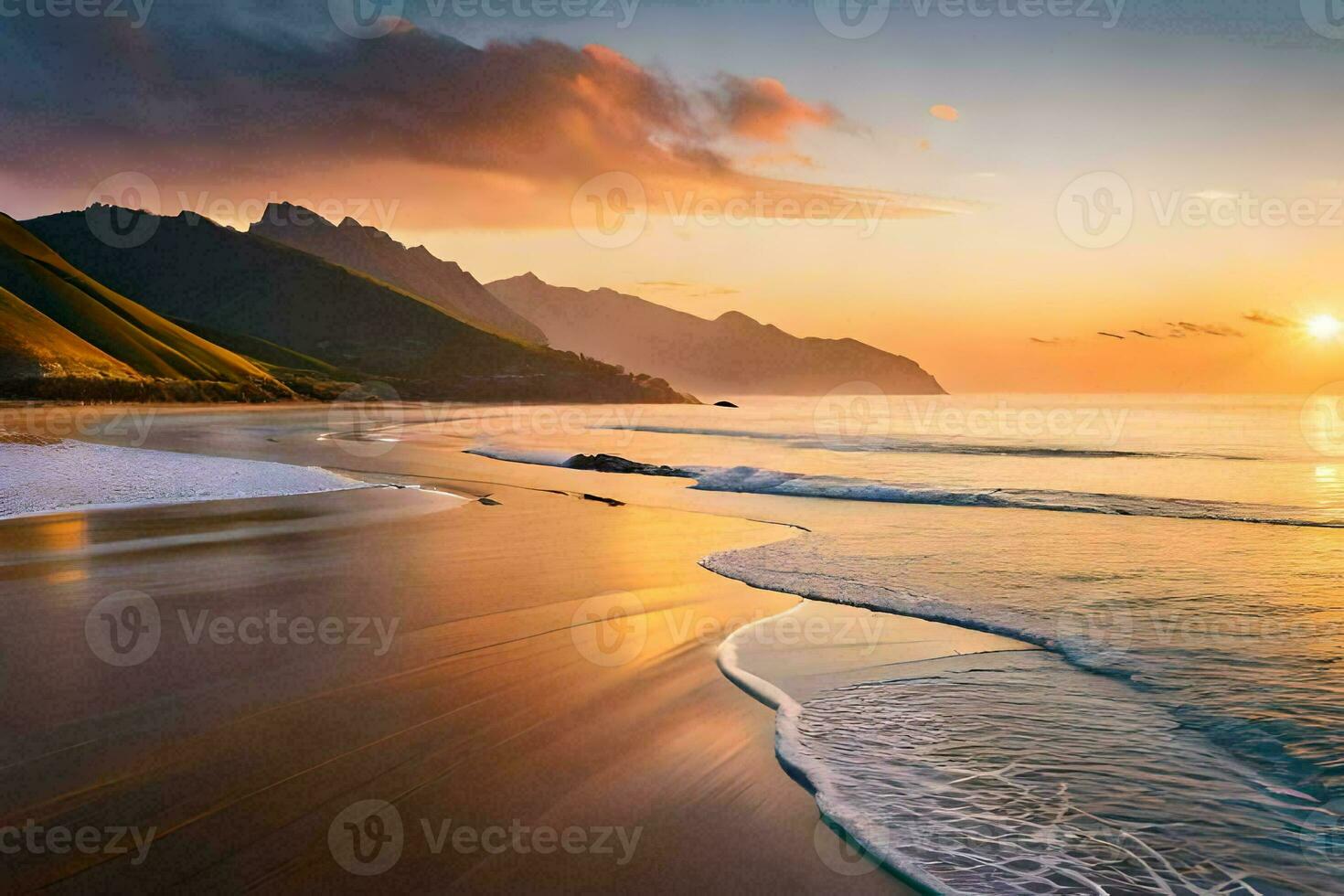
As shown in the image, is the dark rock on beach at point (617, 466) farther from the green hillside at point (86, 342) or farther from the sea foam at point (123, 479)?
the green hillside at point (86, 342)

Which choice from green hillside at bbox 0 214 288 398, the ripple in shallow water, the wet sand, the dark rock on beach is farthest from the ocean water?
green hillside at bbox 0 214 288 398

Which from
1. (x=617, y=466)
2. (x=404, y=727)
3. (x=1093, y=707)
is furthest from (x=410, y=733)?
(x=617, y=466)

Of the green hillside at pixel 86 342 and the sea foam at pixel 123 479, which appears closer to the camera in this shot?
the sea foam at pixel 123 479

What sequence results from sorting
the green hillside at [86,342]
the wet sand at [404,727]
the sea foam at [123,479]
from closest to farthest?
1. the wet sand at [404,727]
2. the sea foam at [123,479]
3. the green hillside at [86,342]

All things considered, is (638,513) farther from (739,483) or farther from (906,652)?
(906,652)

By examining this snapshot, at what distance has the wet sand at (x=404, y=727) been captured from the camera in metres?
3.95

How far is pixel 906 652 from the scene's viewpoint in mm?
7734

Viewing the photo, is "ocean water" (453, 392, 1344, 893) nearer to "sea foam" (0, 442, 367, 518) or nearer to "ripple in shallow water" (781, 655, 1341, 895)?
"ripple in shallow water" (781, 655, 1341, 895)

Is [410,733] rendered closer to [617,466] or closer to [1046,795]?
[1046,795]

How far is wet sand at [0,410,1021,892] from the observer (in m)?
3.95

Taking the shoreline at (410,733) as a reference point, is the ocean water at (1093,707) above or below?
above

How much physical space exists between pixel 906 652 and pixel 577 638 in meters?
3.17

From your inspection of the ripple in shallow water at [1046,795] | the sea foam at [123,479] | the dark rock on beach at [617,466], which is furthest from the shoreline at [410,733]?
the dark rock on beach at [617,466]

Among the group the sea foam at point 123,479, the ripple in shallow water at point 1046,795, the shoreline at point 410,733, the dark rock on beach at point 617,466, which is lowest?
the sea foam at point 123,479
